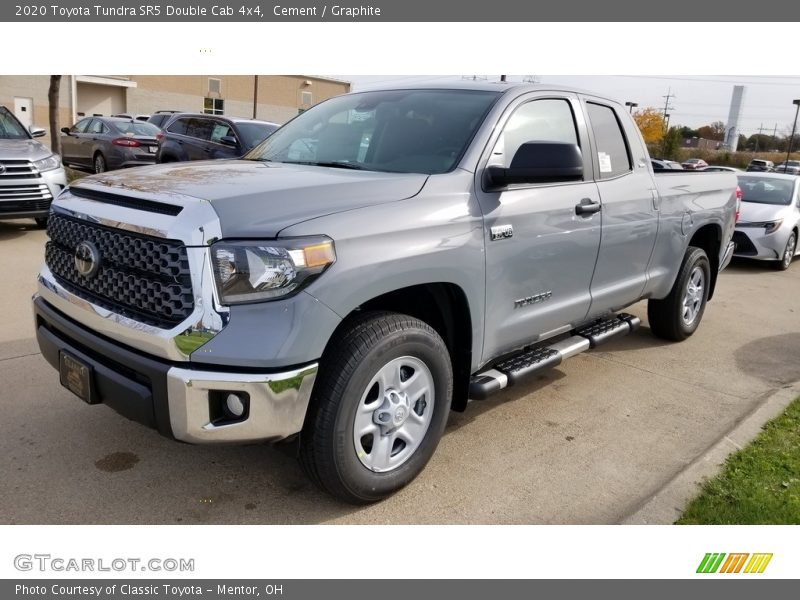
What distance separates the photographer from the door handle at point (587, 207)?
13.0 ft

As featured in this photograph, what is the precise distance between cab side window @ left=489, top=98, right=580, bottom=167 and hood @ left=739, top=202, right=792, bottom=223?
7400mm

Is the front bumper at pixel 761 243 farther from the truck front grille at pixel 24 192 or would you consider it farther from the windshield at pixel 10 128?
the windshield at pixel 10 128

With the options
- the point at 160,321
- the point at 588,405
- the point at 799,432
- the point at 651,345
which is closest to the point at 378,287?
the point at 160,321

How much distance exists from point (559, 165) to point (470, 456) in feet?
5.31

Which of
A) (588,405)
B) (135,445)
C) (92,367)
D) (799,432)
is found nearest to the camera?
(92,367)

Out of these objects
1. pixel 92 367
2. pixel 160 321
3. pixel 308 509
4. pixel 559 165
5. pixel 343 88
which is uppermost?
pixel 343 88

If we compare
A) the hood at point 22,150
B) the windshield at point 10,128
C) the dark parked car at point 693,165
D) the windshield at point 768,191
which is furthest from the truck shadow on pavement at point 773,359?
the windshield at point 10,128

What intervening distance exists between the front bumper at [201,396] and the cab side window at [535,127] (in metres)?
1.68

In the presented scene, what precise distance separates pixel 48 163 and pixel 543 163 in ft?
24.6

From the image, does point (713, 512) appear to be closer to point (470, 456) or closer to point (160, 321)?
point (470, 456)

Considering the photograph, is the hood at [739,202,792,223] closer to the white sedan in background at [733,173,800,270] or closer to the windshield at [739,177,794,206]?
the white sedan in background at [733,173,800,270]

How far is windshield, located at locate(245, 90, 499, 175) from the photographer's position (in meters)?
3.53

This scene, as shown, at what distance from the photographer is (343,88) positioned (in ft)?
185

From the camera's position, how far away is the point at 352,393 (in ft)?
8.98
